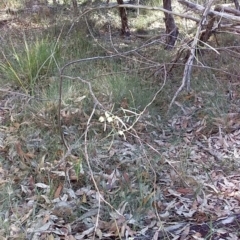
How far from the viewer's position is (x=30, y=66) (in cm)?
383

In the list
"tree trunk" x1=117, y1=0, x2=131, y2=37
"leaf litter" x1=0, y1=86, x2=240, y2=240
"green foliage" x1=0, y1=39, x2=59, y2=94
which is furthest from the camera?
"tree trunk" x1=117, y1=0, x2=131, y2=37

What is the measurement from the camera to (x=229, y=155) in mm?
3002

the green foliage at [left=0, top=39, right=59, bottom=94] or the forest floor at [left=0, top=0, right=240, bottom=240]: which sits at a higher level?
the green foliage at [left=0, top=39, right=59, bottom=94]

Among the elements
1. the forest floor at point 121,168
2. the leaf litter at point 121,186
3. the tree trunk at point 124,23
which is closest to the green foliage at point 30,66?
the forest floor at point 121,168

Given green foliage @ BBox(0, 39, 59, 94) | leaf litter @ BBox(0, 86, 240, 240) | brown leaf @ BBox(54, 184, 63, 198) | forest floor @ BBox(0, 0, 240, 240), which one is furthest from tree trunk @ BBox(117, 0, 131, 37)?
brown leaf @ BBox(54, 184, 63, 198)

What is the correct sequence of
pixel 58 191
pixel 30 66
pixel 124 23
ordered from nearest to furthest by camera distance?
1. pixel 58 191
2. pixel 30 66
3. pixel 124 23

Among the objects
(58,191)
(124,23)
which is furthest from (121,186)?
(124,23)

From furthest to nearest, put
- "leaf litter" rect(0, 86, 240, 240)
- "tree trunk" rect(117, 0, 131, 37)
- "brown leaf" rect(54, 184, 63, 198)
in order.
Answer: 1. "tree trunk" rect(117, 0, 131, 37)
2. "brown leaf" rect(54, 184, 63, 198)
3. "leaf litter" rect(0, 86, 240, 240)

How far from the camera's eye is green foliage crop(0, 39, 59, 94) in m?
3.78

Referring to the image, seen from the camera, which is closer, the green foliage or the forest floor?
the forest floor

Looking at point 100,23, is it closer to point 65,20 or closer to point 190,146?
point 65,20

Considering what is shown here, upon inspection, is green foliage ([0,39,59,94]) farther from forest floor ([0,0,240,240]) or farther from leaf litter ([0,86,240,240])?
leaf litter ([0,86,240,240])

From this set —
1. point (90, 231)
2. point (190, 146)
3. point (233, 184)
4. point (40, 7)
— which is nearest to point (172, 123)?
point (190, 146)

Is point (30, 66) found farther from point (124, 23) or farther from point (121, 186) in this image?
point (124, 23)
